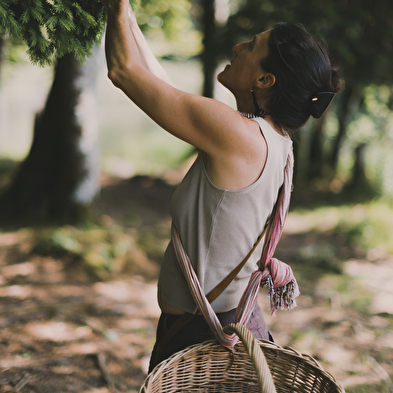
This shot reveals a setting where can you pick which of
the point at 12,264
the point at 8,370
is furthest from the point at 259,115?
the point at 12,264

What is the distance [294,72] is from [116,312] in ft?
10.2

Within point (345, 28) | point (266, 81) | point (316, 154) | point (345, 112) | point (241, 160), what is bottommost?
point (316, 154)

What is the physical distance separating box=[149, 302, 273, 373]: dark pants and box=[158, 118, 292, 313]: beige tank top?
0.06m

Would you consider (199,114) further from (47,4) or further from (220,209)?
(47,4)

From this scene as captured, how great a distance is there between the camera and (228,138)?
126cm

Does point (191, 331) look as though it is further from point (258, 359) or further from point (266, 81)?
point (266, 81)

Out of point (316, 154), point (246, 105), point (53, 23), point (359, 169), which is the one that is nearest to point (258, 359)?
point (246, 105)

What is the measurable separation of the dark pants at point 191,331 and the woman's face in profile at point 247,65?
0.96 m

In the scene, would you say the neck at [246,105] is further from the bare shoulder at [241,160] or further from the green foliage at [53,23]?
the green foliage at [53,23]

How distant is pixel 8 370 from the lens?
2588 mm

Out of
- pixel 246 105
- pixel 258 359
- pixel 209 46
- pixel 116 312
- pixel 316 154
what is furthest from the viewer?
pixel 316 154

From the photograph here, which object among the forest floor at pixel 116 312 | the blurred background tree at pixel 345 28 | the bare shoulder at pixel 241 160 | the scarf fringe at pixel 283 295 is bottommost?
the forest floor at pixel 116 312

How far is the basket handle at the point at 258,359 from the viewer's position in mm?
1119

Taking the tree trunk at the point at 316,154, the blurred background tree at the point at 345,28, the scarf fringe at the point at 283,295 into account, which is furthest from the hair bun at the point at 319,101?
the tree trunk at the point at 316,154
